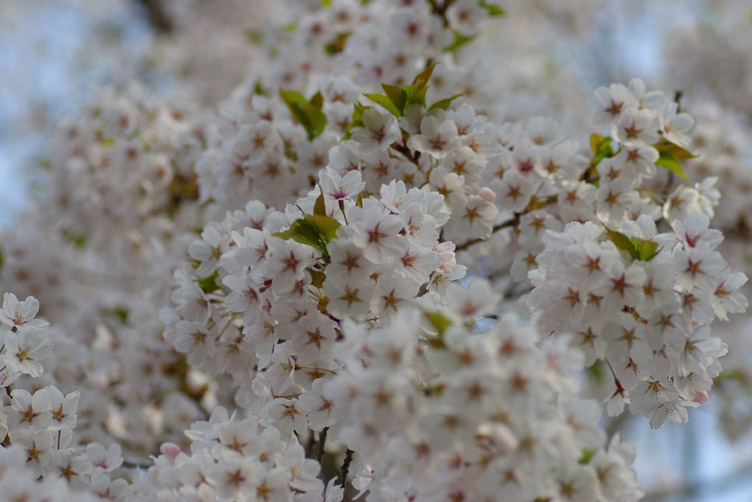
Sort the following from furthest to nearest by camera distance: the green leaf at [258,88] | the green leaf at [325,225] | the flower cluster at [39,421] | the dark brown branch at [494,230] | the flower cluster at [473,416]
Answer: the green leaf at [258,88], the dark brown branch at [494,230], the flower cluster at [39,421], the green leaf at [325,225], the flower cluster at [473,416]

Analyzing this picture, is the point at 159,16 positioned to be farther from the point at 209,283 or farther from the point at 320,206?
the point at 320,206

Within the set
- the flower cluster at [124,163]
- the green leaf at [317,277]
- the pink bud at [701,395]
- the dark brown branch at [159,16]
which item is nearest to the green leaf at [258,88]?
the flower cluster at [124,163]

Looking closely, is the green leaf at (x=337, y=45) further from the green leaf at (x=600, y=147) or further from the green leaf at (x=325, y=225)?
the green leaf at (x=325, y=225)

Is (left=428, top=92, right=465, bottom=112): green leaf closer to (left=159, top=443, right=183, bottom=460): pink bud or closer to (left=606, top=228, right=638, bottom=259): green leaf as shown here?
(left=606, top=228, right=638, bottom=259): green leaf

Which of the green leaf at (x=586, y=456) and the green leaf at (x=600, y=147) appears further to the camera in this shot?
the green leaf at (x=600, y=147)

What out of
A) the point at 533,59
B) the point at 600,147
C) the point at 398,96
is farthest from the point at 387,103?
the point at 533,59

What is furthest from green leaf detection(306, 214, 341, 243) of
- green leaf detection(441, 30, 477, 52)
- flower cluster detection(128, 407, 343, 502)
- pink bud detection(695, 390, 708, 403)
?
green leaf detection(441, 30, 477, 52)

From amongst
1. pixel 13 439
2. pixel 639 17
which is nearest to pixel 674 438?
pixel 639 17
